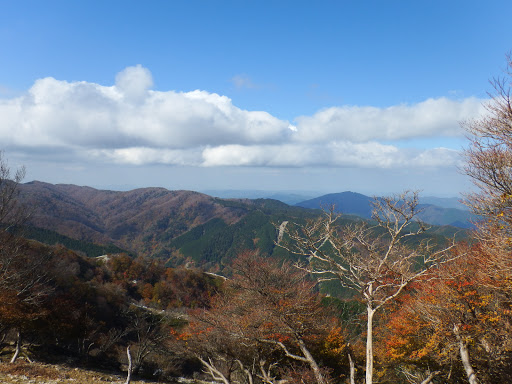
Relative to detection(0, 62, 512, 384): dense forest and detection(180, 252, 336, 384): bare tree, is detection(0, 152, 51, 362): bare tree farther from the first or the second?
detection(180, 252, 336, 384): bare tree

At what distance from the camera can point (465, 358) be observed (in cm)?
1466

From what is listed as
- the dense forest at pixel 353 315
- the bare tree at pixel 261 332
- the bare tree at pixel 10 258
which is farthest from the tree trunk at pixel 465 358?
the bare tree at pixel 10 258

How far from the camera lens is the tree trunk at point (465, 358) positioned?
45.6 feet

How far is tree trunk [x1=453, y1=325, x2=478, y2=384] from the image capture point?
13.9 metres

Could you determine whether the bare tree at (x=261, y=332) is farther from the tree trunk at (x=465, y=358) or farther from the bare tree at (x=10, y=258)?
the bare tree at (x=10, y=258)

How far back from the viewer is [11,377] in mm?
13352

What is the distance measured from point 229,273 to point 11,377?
163 meters

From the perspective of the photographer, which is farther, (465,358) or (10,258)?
(10,258)

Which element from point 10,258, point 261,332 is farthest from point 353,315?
point 10,258

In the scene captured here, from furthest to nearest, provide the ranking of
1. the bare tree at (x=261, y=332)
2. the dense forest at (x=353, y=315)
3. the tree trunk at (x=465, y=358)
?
the bare tree at (x=261, y=332)
the tree trunk at (x=465, y=358)
the dense forest at (x=353, y=315)

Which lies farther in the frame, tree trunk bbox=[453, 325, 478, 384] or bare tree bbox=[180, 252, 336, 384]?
bare tree bbox=[180, 252, 336, 384]

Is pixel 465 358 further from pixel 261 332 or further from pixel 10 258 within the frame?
pixel 10 258

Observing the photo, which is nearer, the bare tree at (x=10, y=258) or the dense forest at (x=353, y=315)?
the dense forest at (x=353, y=315)

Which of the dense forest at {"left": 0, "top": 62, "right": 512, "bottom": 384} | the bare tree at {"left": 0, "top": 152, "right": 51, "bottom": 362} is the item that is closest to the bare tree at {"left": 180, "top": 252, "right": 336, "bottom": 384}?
the dense forest at {"left": 0, "top": 62, "right": 512, "bottom": 384}
